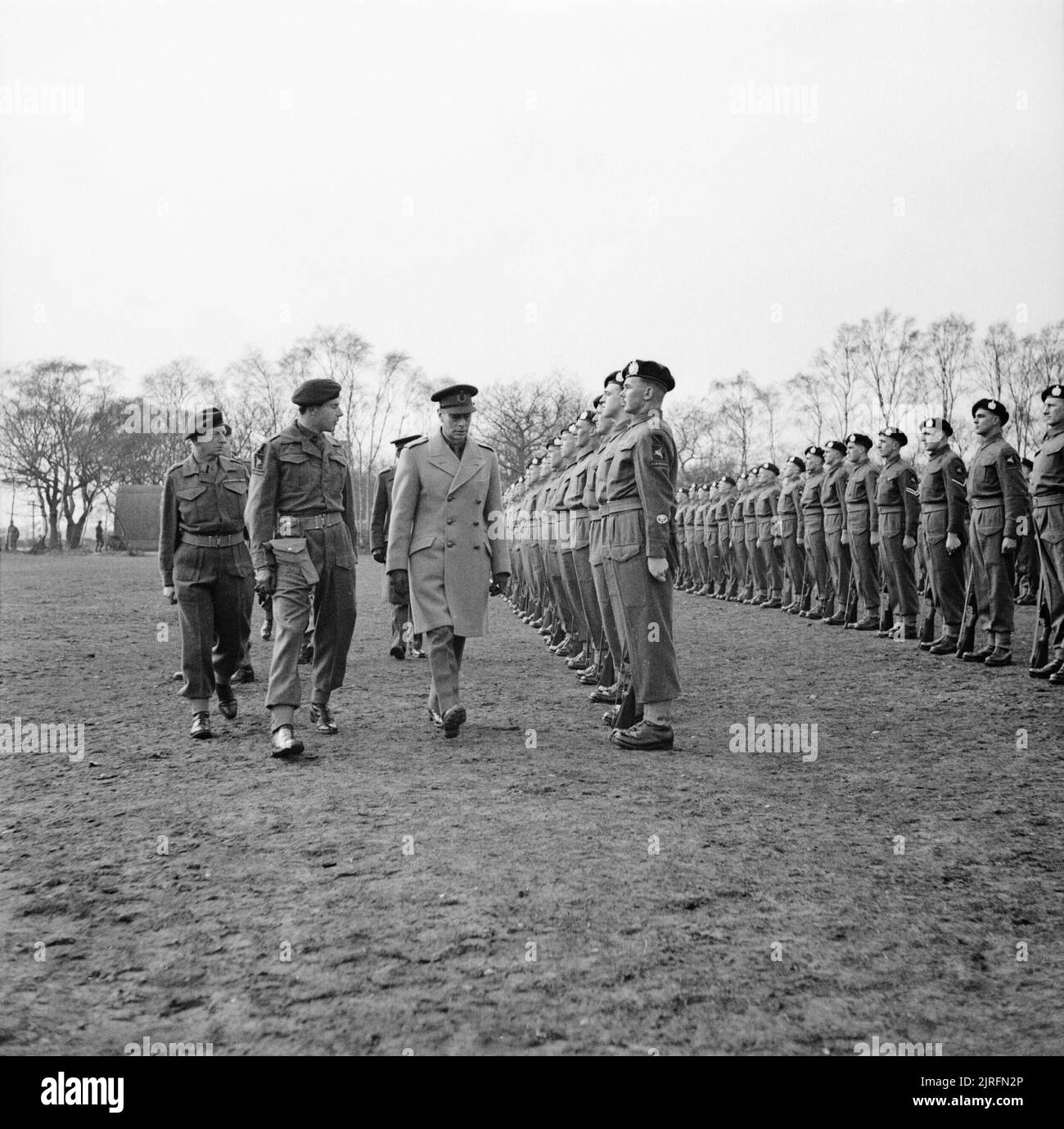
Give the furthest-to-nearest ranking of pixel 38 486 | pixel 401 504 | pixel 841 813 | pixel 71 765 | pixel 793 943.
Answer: pixel 38 486, pixel 401 504, pixel 71 765, pixel 841 813, pixel 793 943

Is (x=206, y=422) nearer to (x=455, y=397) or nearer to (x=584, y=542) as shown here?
(x=455, y=397)

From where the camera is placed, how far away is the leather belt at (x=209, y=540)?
717cm

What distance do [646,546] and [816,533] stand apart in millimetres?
9876

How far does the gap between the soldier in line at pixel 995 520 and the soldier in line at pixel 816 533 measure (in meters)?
5.34

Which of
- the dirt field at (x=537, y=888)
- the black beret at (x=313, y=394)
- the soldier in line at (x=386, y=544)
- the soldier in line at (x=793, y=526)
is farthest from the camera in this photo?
the soldier in line at (x=793, y=526)

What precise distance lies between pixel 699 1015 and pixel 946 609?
9.26 m

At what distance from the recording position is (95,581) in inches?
1102

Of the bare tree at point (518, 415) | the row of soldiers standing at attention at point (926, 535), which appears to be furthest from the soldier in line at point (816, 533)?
the bare tree at point (518, 415)

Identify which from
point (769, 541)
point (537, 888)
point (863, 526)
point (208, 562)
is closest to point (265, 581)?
point (208, 562)

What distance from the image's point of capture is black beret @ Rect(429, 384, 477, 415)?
6793 millimetres

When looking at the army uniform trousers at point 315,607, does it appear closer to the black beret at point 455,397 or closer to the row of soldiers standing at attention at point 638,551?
the black beret at point 455,397

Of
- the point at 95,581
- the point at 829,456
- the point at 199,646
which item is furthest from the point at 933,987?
the point at 95,581

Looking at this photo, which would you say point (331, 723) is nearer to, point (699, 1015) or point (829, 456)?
point (699, 1015)

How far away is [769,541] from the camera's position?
1892 cm
